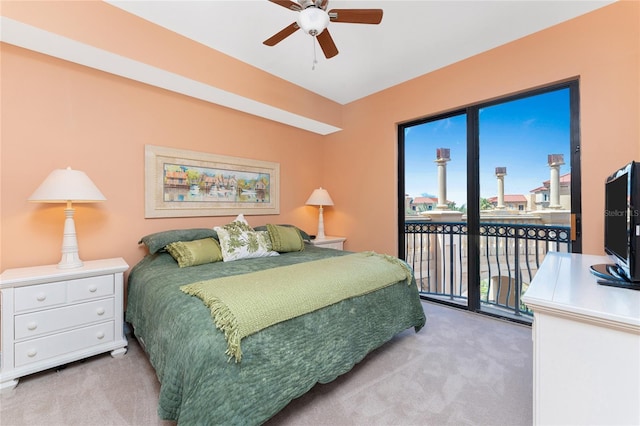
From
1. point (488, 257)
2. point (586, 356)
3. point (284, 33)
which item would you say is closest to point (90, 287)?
point (284, 33)

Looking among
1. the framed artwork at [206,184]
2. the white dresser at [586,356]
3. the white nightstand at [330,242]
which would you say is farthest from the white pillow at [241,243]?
the white dresser at [586,356]

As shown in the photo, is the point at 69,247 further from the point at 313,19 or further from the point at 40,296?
the point at 313,19

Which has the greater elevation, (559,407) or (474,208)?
(474,208)

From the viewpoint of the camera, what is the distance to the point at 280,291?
151 cm

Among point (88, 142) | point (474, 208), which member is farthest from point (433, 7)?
point (88, 142)

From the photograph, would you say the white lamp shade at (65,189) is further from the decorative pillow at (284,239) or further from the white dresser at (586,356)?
the white dresser at (586,356)

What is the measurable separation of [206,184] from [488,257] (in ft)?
11.3

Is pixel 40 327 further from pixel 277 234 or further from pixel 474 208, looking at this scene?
pixel 474 208

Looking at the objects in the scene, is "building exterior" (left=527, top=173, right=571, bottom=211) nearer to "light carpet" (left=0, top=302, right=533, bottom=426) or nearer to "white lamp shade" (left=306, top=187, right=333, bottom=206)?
"light carpet" (left=0, top=302, right=533, bottom=426)

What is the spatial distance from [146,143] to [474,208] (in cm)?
354

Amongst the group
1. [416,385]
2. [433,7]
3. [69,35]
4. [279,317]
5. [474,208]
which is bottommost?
[416,385]

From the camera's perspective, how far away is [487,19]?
230 centimetres

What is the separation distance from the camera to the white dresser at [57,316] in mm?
1741

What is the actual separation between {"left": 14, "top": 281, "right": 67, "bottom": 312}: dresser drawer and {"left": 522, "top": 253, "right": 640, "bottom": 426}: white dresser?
2768mm
